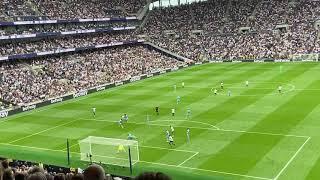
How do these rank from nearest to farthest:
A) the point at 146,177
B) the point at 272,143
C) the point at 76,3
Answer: the point at 146,177, the point at 272,143, the point at 76,3

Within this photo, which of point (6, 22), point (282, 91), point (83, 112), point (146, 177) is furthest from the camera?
point (6, 22)

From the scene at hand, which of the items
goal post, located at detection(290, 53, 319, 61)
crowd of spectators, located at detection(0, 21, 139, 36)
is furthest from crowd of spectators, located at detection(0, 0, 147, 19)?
goal post, located at detection(290, 53, 319, 61)

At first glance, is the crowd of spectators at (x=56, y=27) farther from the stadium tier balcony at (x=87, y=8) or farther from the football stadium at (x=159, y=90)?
the stadium tier balcony at (x=87, y=8)

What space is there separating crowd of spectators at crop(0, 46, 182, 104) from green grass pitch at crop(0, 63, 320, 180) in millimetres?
4928

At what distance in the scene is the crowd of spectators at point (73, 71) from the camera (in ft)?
189

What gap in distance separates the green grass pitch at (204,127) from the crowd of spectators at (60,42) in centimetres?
1604

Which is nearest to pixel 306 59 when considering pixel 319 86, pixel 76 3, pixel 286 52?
pixel 286 52

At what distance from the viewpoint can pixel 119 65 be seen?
7862cm

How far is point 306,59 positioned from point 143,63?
99.4 ft

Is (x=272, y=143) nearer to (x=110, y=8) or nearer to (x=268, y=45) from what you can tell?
(x=268, y=45)

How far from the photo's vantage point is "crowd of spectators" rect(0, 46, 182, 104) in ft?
189

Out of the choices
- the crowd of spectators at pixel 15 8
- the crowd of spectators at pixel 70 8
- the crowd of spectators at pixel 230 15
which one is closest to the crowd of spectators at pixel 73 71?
the crowd of spectators at pixel 70 8

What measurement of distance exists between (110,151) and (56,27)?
170 ft

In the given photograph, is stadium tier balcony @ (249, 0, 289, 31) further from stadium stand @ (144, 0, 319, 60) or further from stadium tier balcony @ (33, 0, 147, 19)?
stadium tier balcony @ (33, 0, 147, 19)
